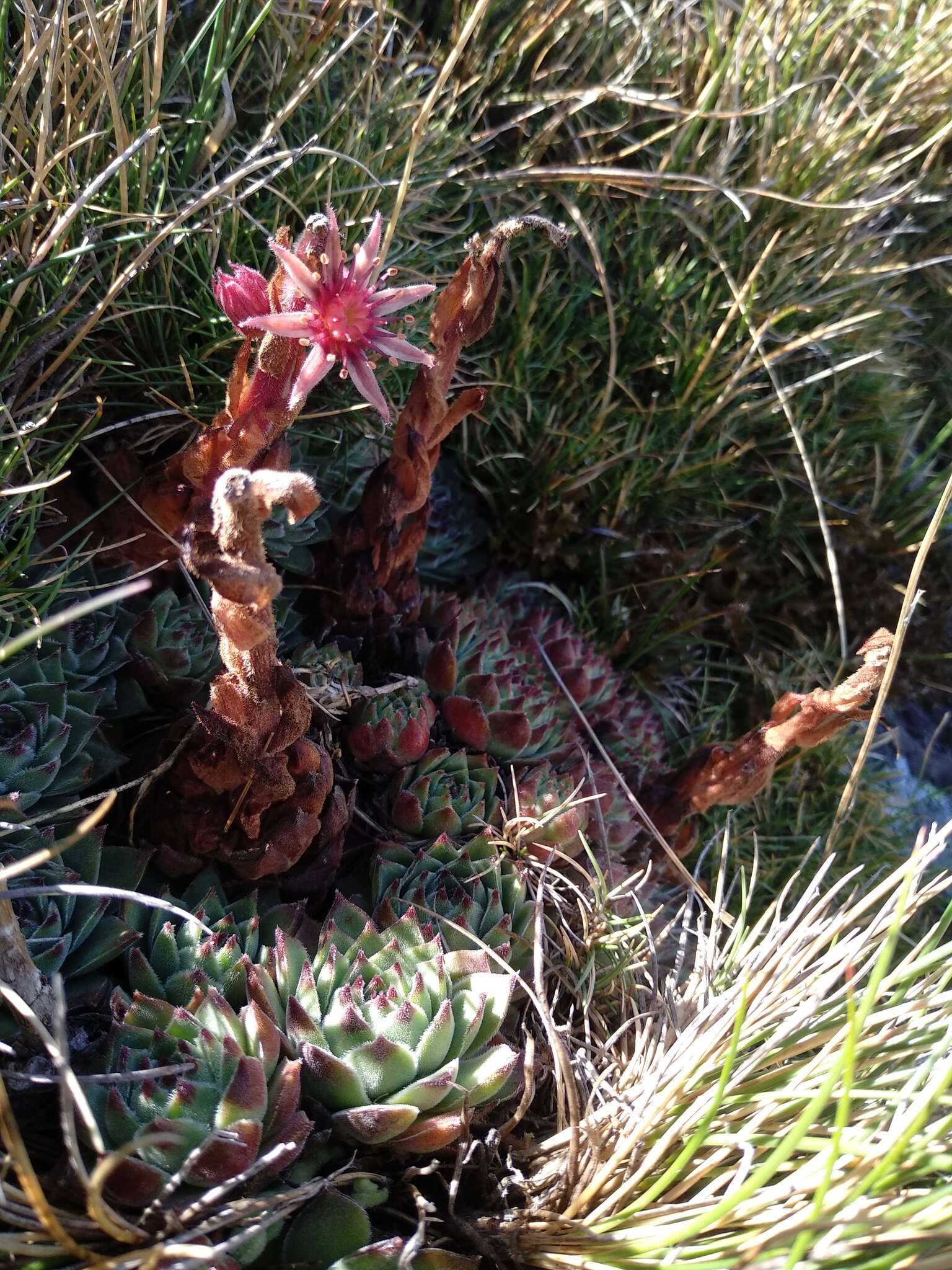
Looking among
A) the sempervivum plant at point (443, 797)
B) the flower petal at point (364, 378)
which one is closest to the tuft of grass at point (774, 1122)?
the sempervivum plant at point (443, 797)

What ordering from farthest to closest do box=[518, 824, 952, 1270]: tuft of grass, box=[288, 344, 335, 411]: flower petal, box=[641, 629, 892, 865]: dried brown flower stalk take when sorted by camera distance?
box=[641, 629, 892, 865]: dried brown flower stalk, box=[288, 344, 335, 411]: flower petal, box=[518, 824, 952, 1270]: tuft of grass

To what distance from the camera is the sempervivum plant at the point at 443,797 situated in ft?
5.80

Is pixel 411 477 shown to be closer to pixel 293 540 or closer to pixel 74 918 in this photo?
pixel 293 540

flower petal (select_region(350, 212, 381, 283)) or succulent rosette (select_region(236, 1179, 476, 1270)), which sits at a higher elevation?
flower petal (select_region(350, 212, 381, 283))

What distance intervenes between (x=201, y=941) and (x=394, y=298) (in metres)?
0.96

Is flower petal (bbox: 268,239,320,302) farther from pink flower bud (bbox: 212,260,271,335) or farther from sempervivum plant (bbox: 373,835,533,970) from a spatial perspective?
sempervivum plant (bbox: 373,835,533,970)

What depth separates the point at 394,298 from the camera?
1.34 meters

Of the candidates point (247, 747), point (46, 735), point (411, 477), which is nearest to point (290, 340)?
point (411, 477)

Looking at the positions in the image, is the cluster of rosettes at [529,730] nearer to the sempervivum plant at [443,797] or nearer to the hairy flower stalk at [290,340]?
the sempervivum plant at [443,797]

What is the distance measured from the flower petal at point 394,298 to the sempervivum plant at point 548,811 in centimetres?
91

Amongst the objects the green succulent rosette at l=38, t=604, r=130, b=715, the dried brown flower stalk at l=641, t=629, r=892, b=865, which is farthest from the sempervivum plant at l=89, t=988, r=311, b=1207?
the dried brown flower stalk at l=641, t=629, r=892, b=865

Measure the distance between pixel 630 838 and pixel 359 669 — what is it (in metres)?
0.66

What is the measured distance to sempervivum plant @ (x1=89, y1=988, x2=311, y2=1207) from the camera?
3.76ft

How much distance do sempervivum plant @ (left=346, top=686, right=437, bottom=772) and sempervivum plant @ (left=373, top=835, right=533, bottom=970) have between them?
0.53ft
